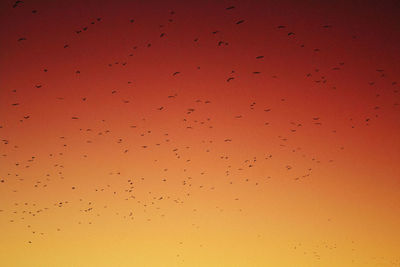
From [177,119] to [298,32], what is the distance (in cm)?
63

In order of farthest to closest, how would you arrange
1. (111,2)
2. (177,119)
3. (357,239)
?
1. (357,239)
2. (177,119)
3. (111,2)

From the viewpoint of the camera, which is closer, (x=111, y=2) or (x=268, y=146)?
(x=111, y=2)

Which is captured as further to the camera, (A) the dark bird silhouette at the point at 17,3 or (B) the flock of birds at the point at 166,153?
(B) the flock of birds at the point at 166,153

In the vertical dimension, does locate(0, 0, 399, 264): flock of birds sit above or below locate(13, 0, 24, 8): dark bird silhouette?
below

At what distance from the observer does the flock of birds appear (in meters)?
1.65

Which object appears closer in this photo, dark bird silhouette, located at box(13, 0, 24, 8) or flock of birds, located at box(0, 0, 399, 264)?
dark bird silhouette, located at box(13, 0, 24, 8)

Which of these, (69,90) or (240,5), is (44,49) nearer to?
(69,90)

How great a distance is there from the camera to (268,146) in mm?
1749

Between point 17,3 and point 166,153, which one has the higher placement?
point 17,3

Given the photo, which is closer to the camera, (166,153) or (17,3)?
(17,3)

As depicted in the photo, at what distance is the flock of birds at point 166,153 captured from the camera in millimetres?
1652

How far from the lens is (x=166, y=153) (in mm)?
1731

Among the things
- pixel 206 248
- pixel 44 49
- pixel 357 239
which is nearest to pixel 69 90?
pixel 44 49

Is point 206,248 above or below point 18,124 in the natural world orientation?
below
